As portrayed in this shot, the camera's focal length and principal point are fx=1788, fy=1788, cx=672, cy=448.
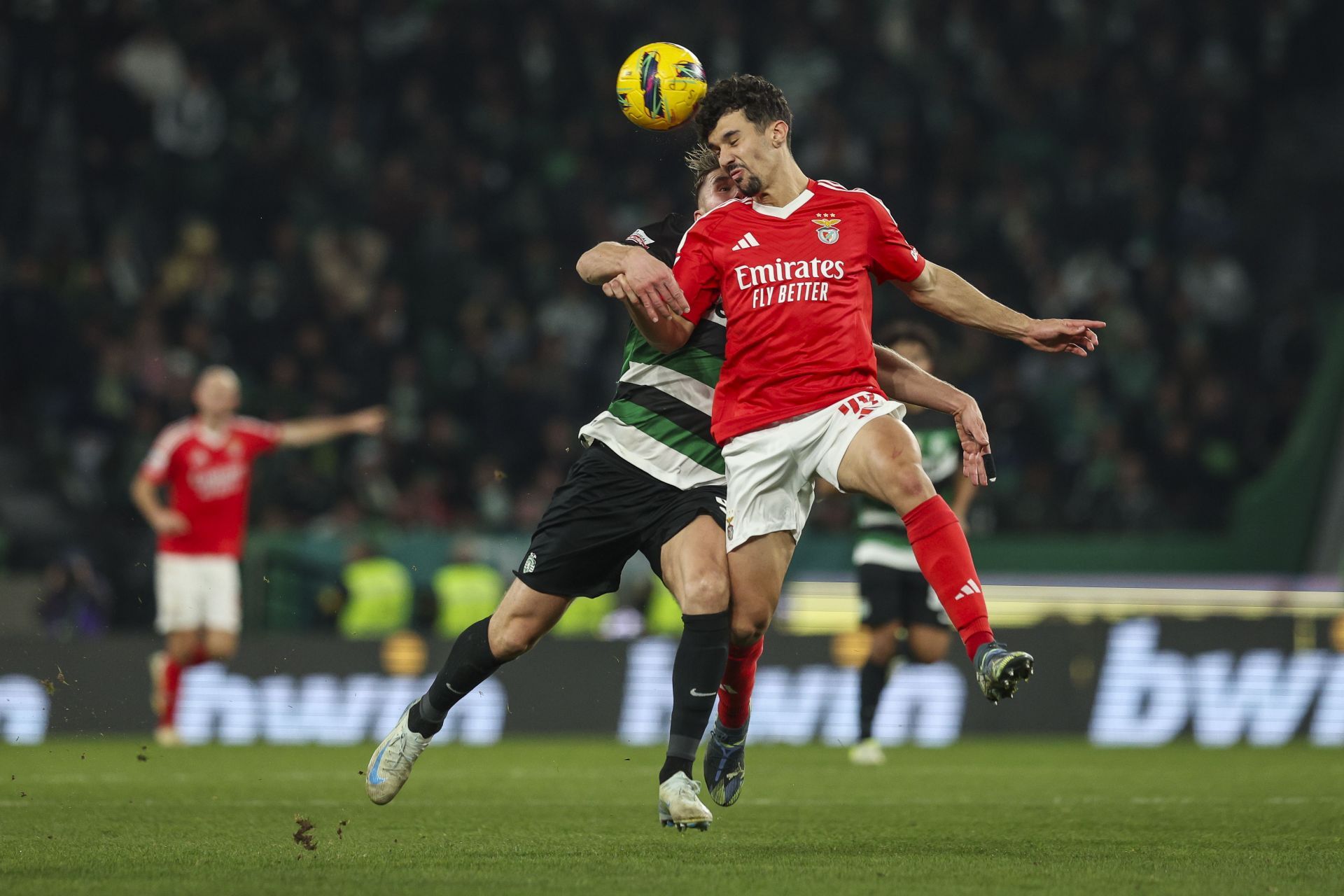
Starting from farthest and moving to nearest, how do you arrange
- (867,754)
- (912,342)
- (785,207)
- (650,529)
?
(867,754) < (912,342) < (650,529) < (785,207)

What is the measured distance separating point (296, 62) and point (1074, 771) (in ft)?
36.3

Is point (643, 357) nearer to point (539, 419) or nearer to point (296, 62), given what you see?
point (539, 419)

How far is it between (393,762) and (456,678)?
0.35m

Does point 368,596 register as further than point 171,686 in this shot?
Yes

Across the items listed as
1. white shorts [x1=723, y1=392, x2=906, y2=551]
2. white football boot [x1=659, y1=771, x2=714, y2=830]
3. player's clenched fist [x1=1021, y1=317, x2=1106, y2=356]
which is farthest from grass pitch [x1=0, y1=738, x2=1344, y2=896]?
player's clenched fist [x1=1021, y1=317, x2=1106, y2=356]

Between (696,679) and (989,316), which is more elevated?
(989,316)

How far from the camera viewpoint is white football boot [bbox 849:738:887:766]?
944 centimetres

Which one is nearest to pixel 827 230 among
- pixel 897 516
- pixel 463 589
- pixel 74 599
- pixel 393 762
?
pixel 393 762

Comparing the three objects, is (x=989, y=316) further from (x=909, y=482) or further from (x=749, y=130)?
(x=749, y=130)

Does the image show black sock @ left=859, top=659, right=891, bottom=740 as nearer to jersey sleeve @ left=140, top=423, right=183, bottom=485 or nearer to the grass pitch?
the grass pitch

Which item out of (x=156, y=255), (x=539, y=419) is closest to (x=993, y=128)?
(x=539, y=419)

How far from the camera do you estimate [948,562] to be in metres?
5.22

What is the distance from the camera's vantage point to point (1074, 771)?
8.94 metres

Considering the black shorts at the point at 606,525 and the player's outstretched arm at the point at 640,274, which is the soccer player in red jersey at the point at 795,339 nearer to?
the player's outstretched arm at the point at 640,274
